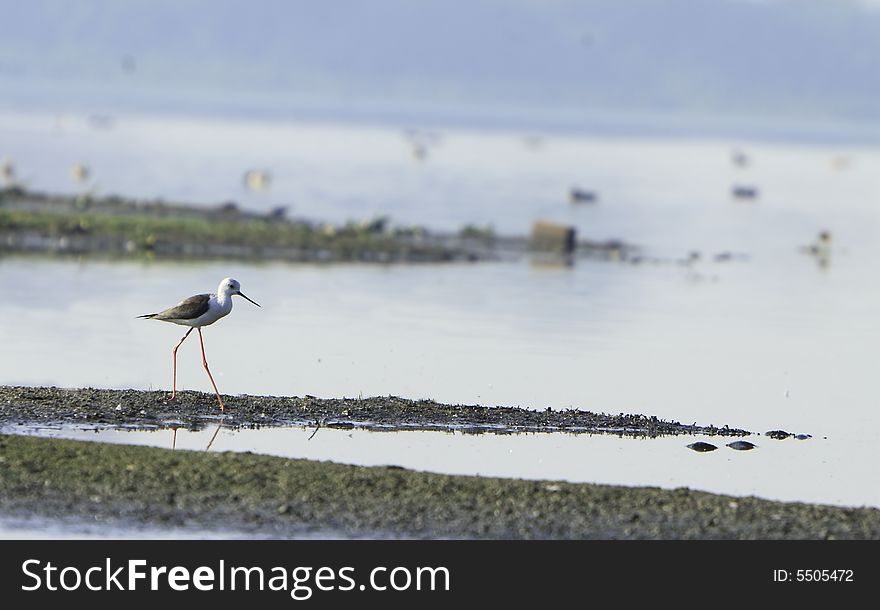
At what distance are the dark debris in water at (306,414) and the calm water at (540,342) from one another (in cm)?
55

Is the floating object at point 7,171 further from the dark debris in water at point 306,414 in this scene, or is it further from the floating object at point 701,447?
the floating object at point 701,447

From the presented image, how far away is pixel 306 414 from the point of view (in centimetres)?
2103

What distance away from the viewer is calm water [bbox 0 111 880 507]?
19.9 m

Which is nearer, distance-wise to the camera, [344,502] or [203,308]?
[344,502]

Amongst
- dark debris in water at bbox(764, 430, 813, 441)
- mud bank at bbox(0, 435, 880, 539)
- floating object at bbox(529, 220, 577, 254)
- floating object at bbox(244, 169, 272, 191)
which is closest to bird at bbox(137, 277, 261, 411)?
mud bank at bbox(0, 435, 880, 539)

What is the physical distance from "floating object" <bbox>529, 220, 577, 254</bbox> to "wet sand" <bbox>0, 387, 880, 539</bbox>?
3519 centimetres

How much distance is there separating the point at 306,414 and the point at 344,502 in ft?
14.9

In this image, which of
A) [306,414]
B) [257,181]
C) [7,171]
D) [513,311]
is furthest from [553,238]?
[257,181]

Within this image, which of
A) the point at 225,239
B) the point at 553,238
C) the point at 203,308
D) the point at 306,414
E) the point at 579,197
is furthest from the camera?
the point at 579,197

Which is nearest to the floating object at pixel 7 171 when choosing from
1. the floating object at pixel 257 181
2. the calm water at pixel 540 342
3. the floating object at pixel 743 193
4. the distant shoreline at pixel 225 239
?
the calm water at pixel 540 342

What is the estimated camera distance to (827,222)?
7800 centimetres

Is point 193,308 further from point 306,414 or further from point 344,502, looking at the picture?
point 344,502

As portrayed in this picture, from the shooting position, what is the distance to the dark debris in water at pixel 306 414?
794 inches
